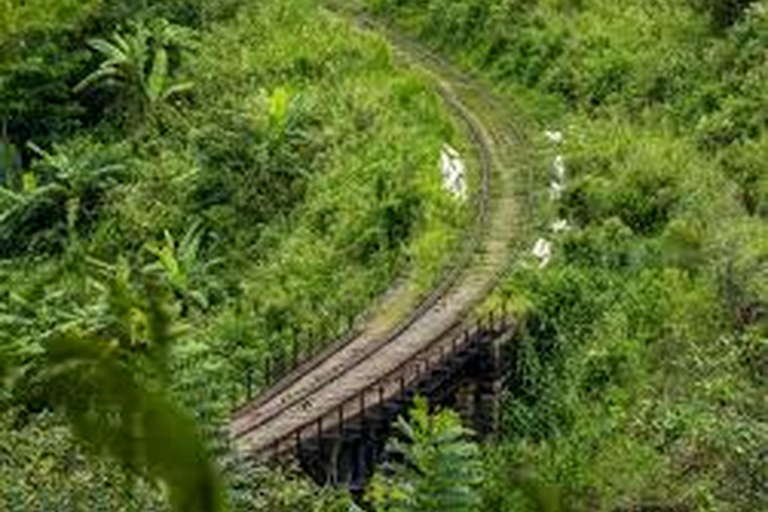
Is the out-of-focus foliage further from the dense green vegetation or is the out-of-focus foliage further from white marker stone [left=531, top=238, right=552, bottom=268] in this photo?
white marker stone [left=531, top=238, right=552, bottom=268]

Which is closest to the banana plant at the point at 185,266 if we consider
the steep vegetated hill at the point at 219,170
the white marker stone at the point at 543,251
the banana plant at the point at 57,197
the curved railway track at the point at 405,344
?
the steep vegetated hill at the point at 219,170

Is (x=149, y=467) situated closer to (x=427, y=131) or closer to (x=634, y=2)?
(x=427, y=131)

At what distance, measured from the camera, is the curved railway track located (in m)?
21.0

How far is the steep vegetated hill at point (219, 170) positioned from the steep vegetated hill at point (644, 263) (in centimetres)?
297

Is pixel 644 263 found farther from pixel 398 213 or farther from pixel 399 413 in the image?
pixel 398 213

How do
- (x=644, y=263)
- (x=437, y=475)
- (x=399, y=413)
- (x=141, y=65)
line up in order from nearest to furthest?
(x=437, y=475)
(x=399, y=413)
(x=644, y=263)
(x=141, y=65)

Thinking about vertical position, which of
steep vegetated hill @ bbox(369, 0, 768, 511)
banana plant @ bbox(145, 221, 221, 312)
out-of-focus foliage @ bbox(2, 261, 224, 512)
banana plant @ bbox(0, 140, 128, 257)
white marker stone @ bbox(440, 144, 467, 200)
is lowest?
banana plant @ bbox(0, 140, 128, 257)

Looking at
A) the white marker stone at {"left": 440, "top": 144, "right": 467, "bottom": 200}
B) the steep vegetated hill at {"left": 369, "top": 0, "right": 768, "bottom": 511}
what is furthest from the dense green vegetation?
the white marker stone at {"left": 440, "top": 144, "right": 467, "bottom": 200}

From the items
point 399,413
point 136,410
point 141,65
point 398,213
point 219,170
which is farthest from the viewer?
point 141,65

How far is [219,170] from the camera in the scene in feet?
111

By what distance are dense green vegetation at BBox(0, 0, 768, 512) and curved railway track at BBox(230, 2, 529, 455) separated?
→ 0.65 m

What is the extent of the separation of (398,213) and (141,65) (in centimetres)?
1081

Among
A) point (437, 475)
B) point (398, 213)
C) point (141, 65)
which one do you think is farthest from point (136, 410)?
point (141, 65)

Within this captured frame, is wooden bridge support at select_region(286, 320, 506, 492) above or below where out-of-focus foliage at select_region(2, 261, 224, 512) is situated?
below
